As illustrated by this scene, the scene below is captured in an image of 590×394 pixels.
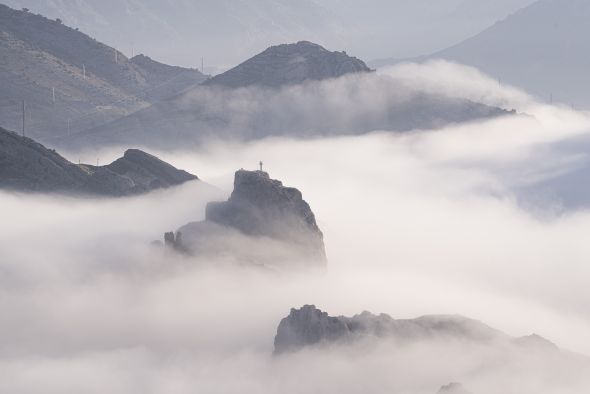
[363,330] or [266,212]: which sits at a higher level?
[266,212]

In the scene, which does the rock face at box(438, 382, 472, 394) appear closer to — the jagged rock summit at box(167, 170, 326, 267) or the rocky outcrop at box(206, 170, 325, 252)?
the jagged rock summit at box(167, 170, 326, 267)

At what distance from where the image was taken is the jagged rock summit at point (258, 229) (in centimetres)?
19538

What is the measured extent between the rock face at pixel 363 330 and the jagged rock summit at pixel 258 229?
3780cm

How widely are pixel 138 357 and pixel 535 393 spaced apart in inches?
2364

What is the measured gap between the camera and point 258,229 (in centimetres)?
19588

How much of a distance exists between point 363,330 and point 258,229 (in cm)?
4462

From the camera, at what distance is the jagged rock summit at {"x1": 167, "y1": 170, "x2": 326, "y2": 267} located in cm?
→ 19538

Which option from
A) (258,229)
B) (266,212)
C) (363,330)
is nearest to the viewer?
(363,330)

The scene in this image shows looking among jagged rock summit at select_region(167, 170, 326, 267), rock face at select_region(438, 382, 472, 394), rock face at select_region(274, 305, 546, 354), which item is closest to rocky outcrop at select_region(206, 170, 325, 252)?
jagged rock summit at select_region(167, 170, 326, 267)

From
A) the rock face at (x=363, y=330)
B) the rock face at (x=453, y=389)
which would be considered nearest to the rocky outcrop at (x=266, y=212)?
the rock face at (x=363, y=330)

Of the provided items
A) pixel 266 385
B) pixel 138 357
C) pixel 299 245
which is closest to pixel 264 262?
pixel 299 245

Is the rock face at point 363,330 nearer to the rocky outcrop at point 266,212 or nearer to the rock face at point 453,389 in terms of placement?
the rock face at point 453,389

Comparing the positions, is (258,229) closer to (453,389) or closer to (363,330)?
(363,330)

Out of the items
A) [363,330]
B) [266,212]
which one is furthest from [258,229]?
[363,330]
